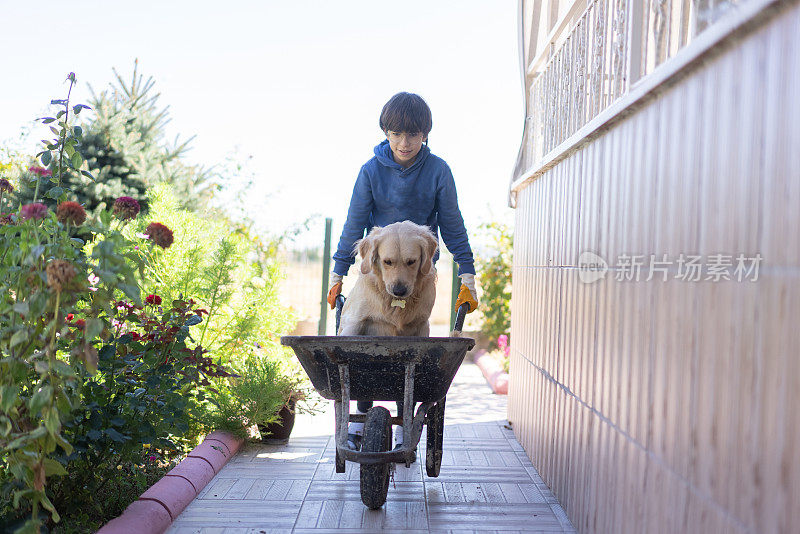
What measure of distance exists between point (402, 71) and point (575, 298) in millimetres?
27557

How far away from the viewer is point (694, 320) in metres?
1.89

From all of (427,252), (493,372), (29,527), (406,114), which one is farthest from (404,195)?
(493,372)

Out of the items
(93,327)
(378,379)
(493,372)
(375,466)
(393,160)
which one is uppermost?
(393,160)

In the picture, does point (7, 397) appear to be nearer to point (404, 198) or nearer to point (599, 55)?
point (404, 198)

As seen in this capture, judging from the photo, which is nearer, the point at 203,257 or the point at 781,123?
the point at 781,123

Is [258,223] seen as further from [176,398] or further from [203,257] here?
[176,398]

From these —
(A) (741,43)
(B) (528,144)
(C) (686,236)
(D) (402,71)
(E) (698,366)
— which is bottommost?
(E) (698,366)

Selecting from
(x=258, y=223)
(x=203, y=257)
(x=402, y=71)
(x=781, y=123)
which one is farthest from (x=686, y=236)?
(x=402, y=71)

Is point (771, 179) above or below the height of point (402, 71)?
below

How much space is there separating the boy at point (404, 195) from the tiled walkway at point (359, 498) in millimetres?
497

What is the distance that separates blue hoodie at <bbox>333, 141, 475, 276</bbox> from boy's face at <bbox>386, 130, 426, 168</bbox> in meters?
0.04

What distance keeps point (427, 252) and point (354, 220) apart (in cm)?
75

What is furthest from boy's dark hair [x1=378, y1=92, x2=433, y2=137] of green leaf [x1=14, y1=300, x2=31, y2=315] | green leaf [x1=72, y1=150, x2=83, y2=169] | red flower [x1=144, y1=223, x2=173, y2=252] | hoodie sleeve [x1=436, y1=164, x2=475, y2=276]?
green leaf [x1=14, y1=300, x2=31, y2=315]

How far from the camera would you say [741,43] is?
1646 mm
